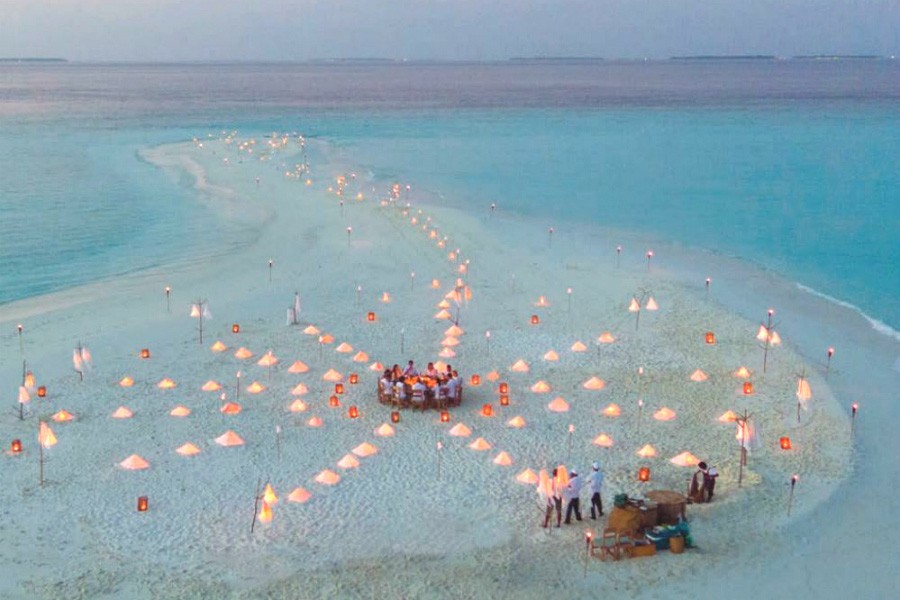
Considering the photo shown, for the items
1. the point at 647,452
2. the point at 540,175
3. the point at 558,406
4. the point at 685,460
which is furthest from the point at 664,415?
the point at 540,175

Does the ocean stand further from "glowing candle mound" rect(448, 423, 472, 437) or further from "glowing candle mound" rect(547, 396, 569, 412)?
"glowing candle mound" rect(448, 423, 472, 437)

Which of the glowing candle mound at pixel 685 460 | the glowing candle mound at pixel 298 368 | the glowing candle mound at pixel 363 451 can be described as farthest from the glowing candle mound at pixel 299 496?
the glowing candle mound at pixel 685 460

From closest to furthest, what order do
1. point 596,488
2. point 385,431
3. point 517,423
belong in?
point 596,488 → point 385,431 → point 517,423

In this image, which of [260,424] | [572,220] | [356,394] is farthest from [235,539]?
[572,220]

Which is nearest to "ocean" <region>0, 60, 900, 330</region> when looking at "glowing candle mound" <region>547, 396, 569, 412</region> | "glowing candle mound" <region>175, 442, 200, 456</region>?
"glowing candle mound" <region>547, 396, 569, 412</region>

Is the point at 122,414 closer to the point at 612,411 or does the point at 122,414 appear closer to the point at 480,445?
the point at 480,445

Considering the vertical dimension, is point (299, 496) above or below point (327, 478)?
below

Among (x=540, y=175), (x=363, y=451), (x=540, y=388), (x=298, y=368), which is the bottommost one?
(x=363, y=451)
